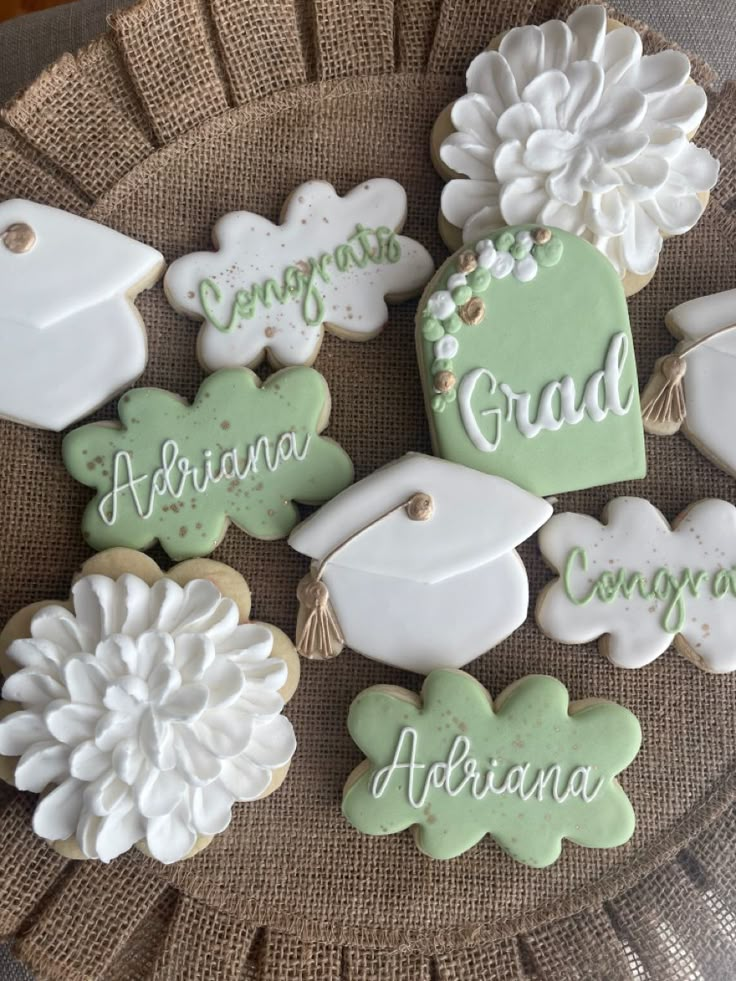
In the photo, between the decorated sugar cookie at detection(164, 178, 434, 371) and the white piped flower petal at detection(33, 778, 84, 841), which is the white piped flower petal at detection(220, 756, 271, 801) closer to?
the white piped flower petal at detection(33, 778, 84, 841)

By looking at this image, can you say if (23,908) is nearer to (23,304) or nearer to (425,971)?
(425,971)

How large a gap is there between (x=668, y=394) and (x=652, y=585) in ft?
0.61

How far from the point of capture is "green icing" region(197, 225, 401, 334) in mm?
875

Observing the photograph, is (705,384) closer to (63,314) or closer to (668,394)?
(668,394)

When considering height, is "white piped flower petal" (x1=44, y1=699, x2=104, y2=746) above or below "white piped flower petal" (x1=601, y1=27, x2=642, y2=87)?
below

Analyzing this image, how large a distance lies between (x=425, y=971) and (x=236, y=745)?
297 millimetres

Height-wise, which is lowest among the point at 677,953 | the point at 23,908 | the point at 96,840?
the point at 677,953

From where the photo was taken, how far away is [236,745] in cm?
80

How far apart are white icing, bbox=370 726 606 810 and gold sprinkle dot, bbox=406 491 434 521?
0.20 m

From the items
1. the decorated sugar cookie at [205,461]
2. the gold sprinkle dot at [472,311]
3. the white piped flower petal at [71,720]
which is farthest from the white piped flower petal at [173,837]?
the gold sprinkle dot at [472,311]

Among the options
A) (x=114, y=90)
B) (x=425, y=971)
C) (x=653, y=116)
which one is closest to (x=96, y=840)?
(x=425, y=971)

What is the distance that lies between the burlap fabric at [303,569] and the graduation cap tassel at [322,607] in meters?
0.03

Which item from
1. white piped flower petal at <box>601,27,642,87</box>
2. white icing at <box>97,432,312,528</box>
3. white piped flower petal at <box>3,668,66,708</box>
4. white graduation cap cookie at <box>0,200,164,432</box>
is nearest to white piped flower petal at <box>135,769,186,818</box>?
white piped flower petal at <box>3,668,66,708</box>

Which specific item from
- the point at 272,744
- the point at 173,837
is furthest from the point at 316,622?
the point at 173,837
